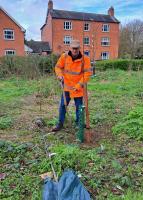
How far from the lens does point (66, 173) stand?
367 cm

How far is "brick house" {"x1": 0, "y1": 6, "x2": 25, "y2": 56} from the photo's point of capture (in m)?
37.6

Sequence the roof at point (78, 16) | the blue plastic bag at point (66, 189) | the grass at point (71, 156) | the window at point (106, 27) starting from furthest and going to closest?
the window at point (106, 27), the roof at point (78, 16), the grass at point (71, 156), the blue plastic bag at point (66, 189)

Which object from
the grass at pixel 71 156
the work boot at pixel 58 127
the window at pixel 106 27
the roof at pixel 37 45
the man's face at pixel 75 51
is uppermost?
the window at pixel 106 27

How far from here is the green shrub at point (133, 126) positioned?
18.3 feet

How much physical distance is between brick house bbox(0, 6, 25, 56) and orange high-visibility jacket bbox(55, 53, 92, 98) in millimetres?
32608

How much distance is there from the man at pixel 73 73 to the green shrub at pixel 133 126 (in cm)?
99

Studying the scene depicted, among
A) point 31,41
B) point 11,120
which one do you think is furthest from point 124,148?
point 31,41

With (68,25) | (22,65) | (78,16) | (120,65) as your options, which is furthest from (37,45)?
(22,65)

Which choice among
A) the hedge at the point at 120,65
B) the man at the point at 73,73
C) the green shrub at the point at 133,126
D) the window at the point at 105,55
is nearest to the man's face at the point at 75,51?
the man at the point at 73,73

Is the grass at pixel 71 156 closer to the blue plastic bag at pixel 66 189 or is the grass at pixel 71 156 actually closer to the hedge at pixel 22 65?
the blue plastic bag at pixel 66 189

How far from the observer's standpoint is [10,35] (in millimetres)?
38406

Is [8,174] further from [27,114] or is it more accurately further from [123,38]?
[123,38]

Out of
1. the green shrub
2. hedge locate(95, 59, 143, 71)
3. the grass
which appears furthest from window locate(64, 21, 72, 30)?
the green shrub

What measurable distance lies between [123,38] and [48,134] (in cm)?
4844
